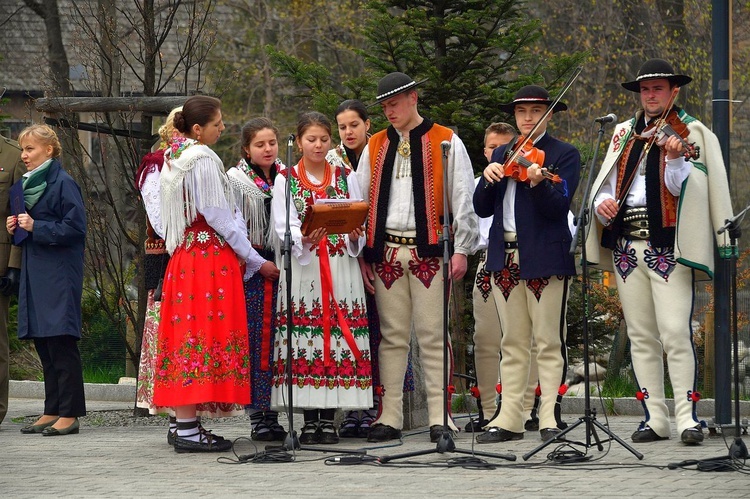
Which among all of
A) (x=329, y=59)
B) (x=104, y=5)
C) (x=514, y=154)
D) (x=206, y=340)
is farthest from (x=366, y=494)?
(x=329, y=59)

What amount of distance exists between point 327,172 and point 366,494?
3.10m

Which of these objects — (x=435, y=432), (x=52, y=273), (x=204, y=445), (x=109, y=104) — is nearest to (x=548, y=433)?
(x=435, y=432)

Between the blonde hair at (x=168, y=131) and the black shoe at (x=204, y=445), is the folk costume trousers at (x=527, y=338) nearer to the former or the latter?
the black shoe at (x=204, y=445)

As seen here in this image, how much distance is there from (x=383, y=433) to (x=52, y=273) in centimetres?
292

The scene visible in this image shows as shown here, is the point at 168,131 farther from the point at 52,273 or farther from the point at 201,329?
the point at 52,273

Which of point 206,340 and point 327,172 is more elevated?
point 327,172

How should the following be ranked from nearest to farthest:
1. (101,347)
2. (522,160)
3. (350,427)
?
(522,160)
(350,427)
(101,347)

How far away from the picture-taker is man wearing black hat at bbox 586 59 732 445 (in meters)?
8.40

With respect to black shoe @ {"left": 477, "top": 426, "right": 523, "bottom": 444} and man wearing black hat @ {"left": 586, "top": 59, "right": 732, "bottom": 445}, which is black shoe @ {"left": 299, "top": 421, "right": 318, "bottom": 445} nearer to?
black shoe @ {"left": 477, "top": 426, "right": 523, "bottom": 444}

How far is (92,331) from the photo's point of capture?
14.4 metres

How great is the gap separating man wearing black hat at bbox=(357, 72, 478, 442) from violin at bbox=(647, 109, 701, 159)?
135 centimetres

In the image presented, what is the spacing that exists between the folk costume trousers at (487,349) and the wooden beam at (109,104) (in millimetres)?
2873

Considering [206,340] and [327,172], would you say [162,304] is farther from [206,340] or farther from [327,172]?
[327,172]

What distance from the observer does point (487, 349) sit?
32.0 feet
